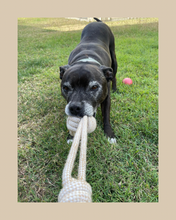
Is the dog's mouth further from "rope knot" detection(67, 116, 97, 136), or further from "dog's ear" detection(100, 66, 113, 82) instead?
"dog's ear" detection(100, 66, 113, 82)

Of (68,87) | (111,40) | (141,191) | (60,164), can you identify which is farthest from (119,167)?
(111,40)

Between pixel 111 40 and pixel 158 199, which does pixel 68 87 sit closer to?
pixel 158 199

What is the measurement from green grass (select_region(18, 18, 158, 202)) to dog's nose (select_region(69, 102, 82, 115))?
0.77 meters

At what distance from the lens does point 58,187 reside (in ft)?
7.62

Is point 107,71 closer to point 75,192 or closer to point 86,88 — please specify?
point 86,88

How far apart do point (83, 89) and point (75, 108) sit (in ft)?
1.40

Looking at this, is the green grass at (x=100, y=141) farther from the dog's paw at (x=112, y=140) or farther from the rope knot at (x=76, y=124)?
the rope knot at (x=76, y=124)

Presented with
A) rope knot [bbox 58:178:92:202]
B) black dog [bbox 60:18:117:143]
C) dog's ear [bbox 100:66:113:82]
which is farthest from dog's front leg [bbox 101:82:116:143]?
rope knot [bbox 58:178:92:202]

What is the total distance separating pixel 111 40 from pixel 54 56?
3.09 metres

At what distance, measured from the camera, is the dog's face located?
2.45m

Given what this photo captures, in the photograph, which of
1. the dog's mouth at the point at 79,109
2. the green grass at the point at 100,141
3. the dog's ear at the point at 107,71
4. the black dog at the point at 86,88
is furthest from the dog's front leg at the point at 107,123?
the dog's mouth at the point at 79,109

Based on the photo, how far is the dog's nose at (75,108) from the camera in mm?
2398

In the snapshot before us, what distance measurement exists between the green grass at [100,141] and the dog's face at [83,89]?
772mm

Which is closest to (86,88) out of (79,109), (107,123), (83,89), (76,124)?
(83,89)
